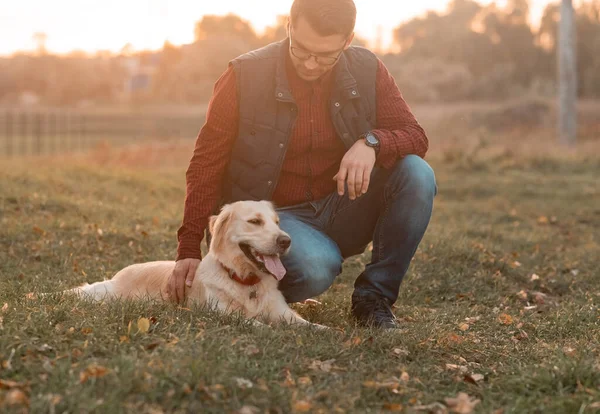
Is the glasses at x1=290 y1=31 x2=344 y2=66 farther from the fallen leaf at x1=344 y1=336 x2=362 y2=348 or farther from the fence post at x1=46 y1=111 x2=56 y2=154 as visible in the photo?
the fence post at x1=46 y1=111 x2=56 y2=154

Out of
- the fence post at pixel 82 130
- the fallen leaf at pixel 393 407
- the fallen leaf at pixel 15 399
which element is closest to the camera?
the fallen leaf at pixel 15 399

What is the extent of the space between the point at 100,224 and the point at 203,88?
31.7 meters

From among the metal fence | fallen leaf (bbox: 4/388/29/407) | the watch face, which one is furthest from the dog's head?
the metal fence

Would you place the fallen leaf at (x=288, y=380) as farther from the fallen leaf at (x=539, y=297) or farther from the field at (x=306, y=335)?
the fallen leaf at (x=539, y=297)

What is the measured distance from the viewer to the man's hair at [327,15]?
3809mm

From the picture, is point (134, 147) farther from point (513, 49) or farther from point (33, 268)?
point (513, 49)

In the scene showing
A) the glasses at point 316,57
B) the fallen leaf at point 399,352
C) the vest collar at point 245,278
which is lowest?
the fallen leaf at point 399,352

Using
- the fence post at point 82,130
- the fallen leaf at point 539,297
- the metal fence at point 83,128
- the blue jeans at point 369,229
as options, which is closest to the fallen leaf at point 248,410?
the blue jeans at point 369,229

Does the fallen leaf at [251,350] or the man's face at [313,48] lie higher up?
the man's face at [313,48]

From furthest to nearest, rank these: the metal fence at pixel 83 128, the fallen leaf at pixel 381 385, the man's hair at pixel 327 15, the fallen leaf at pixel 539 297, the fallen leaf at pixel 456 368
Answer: the metal fence at pixel 83 128 → the fallen leaf at pixel 539 297 → the man's hair at pixel 327 15 → the fallen leaf at pixel 456 368 → the fallen leaf at pixel 381 385

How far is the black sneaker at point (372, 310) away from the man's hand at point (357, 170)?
670 mm

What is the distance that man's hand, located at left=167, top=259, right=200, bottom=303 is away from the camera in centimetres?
407

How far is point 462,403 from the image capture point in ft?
9.96

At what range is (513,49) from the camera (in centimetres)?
4316
